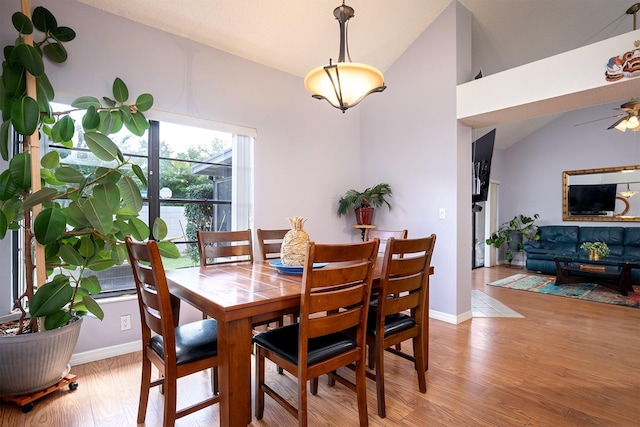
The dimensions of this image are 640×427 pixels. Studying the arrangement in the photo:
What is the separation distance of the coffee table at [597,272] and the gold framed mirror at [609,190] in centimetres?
149

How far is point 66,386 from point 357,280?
2.16 m

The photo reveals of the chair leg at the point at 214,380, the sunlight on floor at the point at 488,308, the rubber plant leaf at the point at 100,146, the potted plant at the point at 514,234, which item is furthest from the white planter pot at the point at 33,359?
the potted plant at the point at 514,234

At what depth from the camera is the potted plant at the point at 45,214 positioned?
5.93 feet

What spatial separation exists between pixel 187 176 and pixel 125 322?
4.66 feet

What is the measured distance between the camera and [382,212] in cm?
428

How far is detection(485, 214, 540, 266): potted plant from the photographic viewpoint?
22.8ft

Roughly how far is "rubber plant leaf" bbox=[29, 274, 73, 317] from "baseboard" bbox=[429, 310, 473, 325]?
11.1 ft

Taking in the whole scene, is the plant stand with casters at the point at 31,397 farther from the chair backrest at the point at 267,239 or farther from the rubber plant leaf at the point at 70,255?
the chair backrest at the point at 267,239

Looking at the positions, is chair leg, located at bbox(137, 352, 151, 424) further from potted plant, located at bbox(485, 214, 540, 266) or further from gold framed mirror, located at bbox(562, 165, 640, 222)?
gold framed mirror, located at bbox(562, 165, 640, 222)

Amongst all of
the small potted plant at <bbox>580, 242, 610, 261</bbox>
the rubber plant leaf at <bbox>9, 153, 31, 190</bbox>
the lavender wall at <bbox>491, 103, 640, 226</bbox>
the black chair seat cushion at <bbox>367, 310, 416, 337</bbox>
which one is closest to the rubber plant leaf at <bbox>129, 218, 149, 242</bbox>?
the rubber plant leaf at <bbox>9, 153, 31, 190</bbox>

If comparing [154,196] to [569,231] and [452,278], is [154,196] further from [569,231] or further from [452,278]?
[569,231]

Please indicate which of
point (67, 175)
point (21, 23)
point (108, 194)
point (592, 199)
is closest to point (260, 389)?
point (108, 194)

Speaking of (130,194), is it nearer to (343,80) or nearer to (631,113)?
(343,80)

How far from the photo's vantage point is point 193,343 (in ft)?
5.32
